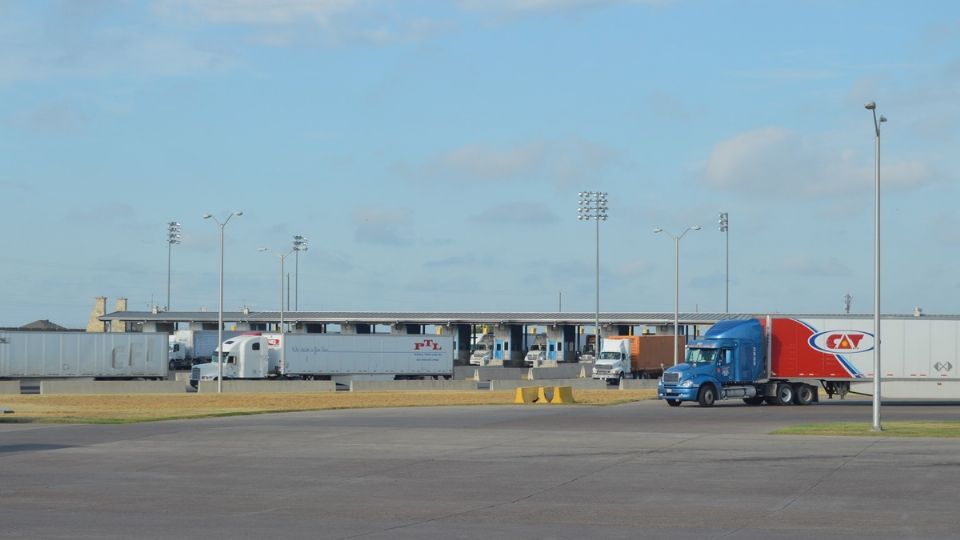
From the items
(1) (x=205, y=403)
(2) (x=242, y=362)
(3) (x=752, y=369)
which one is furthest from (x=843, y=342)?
(2) (x=242, y=362)

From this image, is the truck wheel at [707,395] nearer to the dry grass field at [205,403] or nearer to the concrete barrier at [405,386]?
the dry grass field at [205,403]

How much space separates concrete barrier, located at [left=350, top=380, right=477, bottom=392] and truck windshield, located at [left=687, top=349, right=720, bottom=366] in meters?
25.2

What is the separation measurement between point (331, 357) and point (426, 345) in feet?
24.4

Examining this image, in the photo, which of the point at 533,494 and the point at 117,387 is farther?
the point at 117,387

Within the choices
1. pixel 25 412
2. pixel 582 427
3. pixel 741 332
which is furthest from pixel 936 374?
pixel 25 412

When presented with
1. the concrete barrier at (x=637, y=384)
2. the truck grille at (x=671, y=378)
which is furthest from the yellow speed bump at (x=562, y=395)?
the concrete barrier at (x=637, y=384)

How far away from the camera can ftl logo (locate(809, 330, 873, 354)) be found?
53312 millimetres

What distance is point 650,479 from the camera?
23.9 meters

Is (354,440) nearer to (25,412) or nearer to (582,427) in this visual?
(582,427)

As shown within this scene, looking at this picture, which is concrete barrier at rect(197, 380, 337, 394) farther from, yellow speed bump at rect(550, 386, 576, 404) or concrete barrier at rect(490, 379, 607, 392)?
yellow speed bump at rect(550, 386, 576, 404)

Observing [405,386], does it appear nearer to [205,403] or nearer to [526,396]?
[526,396]

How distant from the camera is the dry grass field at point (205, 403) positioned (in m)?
45.4

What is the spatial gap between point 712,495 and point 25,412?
33.9 meters

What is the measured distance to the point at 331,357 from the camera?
82.5m
